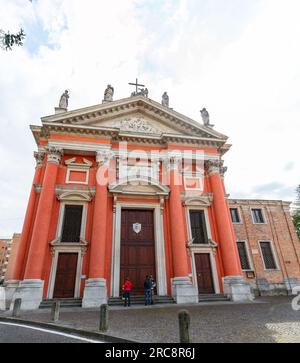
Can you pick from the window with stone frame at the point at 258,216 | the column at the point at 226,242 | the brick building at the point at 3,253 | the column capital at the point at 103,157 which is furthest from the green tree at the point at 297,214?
the brick building at the point at 3,253

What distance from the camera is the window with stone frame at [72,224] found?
13.8 meters

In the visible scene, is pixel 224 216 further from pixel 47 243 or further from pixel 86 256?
pixel 47 243

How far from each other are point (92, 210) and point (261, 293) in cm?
1606

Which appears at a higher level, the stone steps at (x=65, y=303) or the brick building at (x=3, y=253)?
the brick building at (x=3, y=253)

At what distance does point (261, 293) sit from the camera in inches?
766

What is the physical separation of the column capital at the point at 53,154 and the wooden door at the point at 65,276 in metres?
5.83

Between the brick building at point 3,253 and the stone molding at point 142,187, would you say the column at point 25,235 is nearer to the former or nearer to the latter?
the stone molding at point 142,187

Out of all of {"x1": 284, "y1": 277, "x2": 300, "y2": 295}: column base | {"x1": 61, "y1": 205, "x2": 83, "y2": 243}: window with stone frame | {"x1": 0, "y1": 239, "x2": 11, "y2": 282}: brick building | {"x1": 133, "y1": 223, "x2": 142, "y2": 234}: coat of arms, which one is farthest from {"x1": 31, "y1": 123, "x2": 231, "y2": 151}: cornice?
{"x1": 0, "y1": 239, "x2": 11, "y2": 282}: brick building

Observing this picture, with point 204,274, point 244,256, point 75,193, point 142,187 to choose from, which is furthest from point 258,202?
point 75,193

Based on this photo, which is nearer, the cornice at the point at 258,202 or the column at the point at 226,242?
the column at the point at 226,242

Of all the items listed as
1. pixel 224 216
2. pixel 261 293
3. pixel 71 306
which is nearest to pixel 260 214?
pixel 261 293

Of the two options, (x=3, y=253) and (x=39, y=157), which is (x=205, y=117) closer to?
(x=39, y=157)

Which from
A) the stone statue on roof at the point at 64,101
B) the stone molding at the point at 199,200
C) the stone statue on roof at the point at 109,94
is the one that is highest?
the stone statue on roof at the point at 109,94
